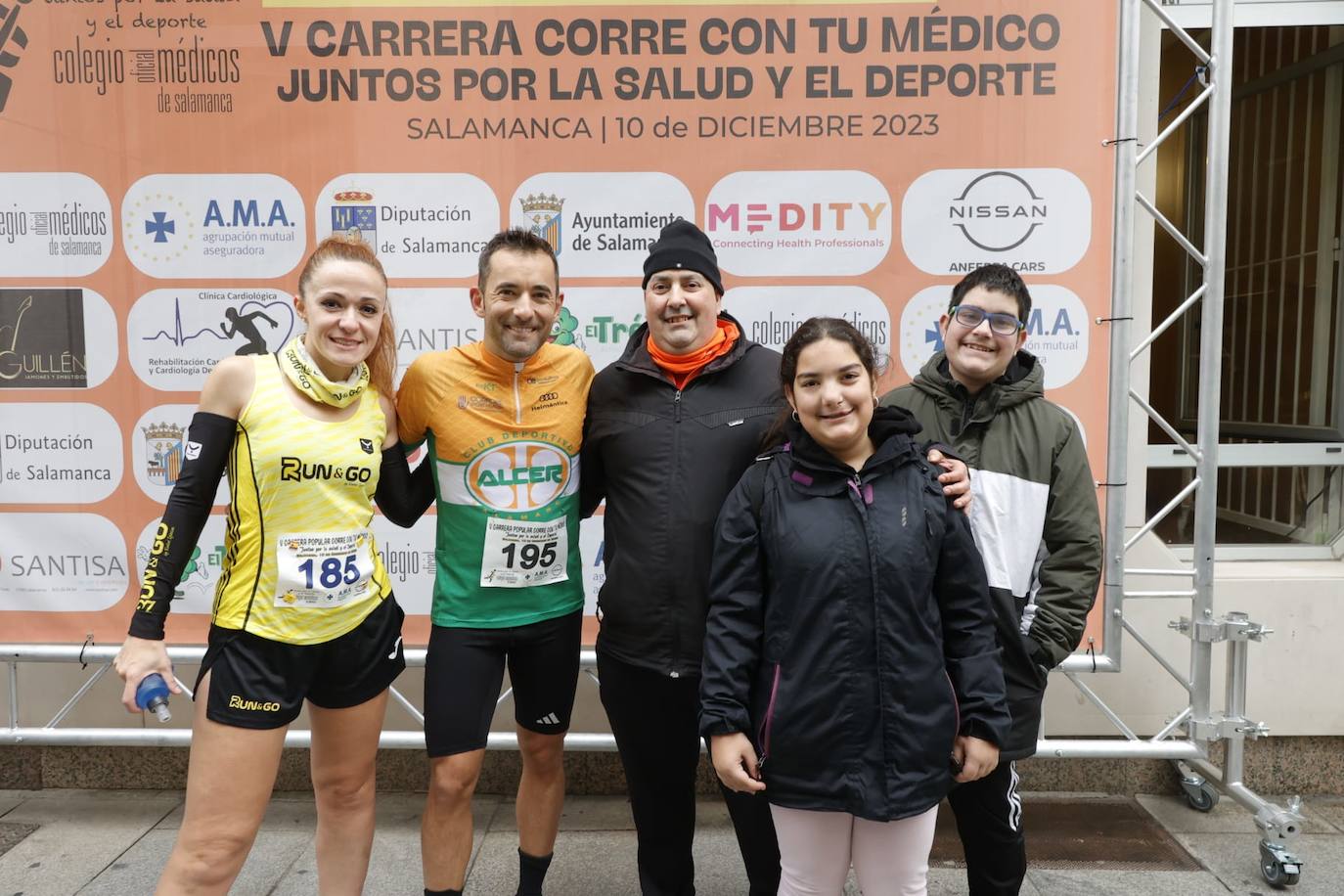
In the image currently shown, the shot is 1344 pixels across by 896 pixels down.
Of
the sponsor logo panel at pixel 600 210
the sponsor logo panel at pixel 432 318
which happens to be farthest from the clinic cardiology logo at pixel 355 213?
the sponsor logo panel at pixel 600 210

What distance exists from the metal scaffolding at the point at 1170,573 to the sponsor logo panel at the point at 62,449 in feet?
2.09

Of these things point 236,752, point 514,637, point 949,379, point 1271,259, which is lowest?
point 236,752

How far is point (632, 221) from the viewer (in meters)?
3.38

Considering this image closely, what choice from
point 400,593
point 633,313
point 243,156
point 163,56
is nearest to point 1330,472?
point 633,313

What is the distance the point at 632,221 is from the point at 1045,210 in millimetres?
1539

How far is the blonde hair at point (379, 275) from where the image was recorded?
2213 millimetres

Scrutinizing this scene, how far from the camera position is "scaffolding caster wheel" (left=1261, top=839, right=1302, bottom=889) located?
3.06 m

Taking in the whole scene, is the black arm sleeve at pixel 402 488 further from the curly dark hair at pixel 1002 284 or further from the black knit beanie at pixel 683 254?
the curly dark hair at pixel 1002 284

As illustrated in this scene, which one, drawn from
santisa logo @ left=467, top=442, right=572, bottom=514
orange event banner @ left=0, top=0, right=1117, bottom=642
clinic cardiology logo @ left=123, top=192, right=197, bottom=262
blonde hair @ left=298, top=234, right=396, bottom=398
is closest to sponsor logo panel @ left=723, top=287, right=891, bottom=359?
orange event banner @ left=0, top=0, right=1117, bottom=642

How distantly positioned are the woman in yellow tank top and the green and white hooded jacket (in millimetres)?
1508

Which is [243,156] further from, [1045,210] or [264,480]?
[1045,210]

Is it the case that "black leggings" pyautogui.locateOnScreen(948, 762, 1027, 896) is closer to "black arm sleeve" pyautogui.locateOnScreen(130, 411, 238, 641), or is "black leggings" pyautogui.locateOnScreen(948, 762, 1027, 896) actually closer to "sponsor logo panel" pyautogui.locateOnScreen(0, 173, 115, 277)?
"black arm sleeve" pyautogui.locateOnScreen(130, 411, 238, 641)

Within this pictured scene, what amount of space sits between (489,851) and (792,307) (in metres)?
2.35

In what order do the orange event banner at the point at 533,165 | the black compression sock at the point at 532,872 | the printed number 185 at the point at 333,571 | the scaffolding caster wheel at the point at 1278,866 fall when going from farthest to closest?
the orange event banner at the point at 533,165, the scaffolding caster wheel at the point at 1278,866, the black compression sock at the point at 532,872, the printed number 185 at the point at 333,571
